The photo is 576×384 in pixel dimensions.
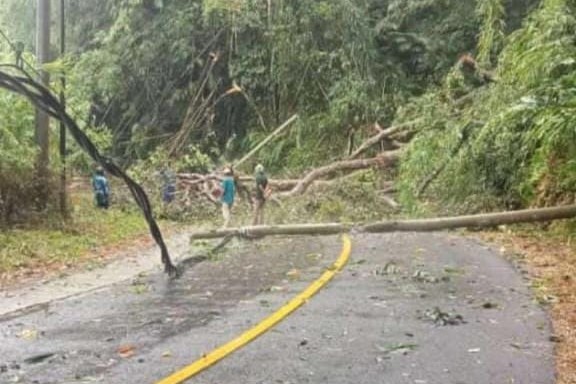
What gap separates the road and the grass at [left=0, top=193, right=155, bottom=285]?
10.3 feet

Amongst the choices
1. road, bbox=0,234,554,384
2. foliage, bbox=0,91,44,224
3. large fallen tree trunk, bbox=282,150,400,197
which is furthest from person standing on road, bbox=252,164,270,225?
road, bbox=0,234,554,384

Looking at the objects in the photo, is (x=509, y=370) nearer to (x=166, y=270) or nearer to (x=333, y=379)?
(x=333, y=379)

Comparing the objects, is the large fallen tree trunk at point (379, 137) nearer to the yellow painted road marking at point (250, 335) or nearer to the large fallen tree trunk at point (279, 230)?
→ the large fallen tree trunk at point (279, 230)

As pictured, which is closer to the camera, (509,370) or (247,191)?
(509,370)

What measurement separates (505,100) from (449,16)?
378 inches

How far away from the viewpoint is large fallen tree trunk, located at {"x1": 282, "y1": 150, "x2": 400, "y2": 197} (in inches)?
841

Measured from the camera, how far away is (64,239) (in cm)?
1638

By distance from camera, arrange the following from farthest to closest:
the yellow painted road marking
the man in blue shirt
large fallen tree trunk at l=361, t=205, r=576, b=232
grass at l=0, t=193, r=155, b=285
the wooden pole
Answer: the wooden pole, the man in blue shirt, large fallen tree trunk at l=361, t=205, r=576, b=232, grass at l=0, t=193, r=155, b=285, the yellow painted road marking

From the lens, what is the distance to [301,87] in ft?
87.2

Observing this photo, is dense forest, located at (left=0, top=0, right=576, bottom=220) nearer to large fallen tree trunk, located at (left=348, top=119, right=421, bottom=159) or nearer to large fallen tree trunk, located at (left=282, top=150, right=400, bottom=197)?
large fallen tree trunk, located at (left=348, top=119, right=421, bottom=159)

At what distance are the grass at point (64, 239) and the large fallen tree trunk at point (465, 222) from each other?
577 cm

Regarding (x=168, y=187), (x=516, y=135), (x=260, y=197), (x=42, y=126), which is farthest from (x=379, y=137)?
(x=42, y=126)

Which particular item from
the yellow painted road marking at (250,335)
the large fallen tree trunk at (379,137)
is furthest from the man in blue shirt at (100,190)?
the yellow painted road marking at (250,335)

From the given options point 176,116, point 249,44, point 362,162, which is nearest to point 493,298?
point 362,162
